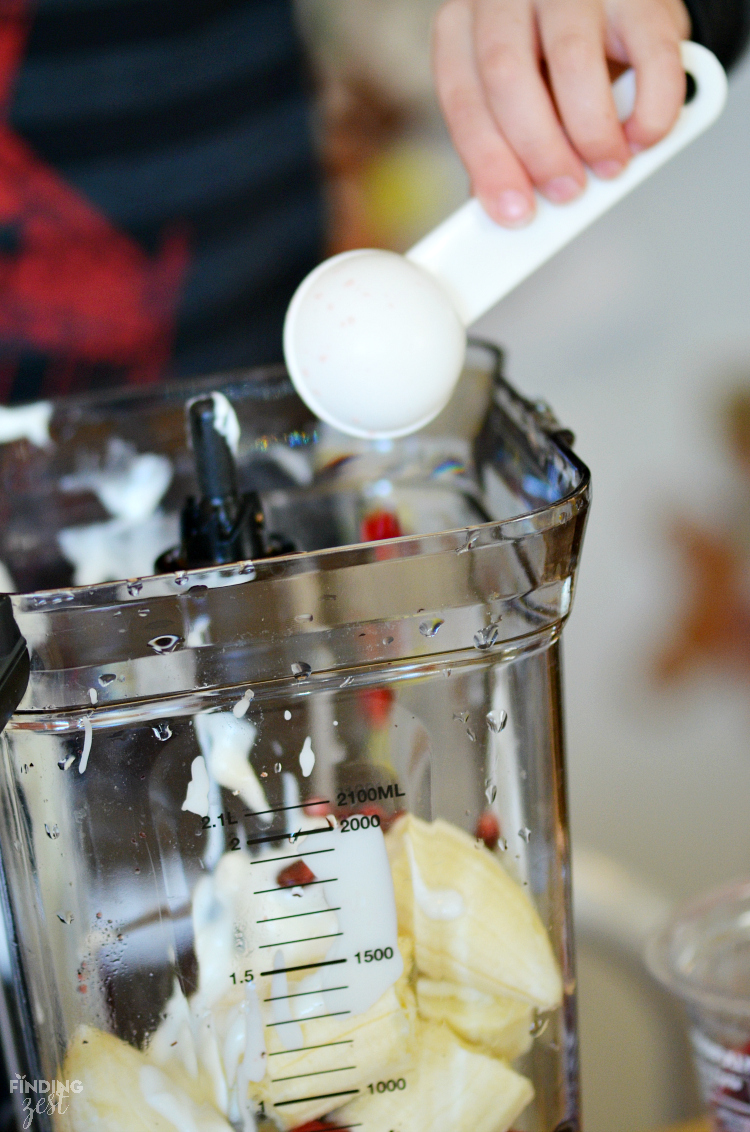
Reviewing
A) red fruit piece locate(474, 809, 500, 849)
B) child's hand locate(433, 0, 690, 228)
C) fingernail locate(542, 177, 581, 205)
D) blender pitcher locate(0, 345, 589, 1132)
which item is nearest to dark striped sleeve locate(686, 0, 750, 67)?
child's hand locate(433, 0, 690, 228)

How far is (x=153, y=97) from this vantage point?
755mm

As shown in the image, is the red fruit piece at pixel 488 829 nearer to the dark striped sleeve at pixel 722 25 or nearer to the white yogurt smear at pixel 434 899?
the white yogurt smear at pixel 434 899

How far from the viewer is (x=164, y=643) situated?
322 mm

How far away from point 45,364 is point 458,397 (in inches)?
13.6

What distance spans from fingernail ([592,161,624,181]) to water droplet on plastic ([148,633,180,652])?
303 mm

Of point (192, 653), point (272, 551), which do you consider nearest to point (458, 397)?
point (272, 551)

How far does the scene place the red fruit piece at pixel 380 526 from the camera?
54cm

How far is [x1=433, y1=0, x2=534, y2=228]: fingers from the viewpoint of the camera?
452 mm

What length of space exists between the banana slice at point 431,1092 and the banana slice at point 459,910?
2 cm

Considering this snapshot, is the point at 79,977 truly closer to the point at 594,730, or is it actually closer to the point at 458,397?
the point at 458,397

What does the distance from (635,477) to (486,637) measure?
0.47 metres

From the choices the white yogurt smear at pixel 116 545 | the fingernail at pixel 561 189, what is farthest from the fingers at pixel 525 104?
the white yogurt smear at pixel 116 545

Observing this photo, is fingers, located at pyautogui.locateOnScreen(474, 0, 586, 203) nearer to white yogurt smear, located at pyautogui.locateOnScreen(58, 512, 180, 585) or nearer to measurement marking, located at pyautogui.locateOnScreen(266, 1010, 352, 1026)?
white yogurt smear, located at pyautogui.locateOnScreen(58, 512, 180, 585)

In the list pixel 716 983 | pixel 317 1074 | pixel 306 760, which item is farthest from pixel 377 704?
pixel 716 983
